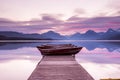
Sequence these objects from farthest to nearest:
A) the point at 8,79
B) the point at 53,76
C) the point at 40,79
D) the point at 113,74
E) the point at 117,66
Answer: the point at 117,66
the point at 113,74
the point at 8,79
the point at 53,76
the point at 40,79

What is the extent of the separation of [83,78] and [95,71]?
5.94 m

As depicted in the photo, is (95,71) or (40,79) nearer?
(40,79)

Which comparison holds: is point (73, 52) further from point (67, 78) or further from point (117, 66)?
point (67, 78)

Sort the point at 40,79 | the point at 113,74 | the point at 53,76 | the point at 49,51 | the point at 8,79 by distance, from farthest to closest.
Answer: the point at 49,51, the point at 113,74, the point at 8,79, the point at 53,76, the point at 40,79

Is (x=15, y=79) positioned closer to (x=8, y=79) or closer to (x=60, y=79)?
(x=8, y=79)

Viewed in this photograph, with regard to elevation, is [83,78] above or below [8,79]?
above

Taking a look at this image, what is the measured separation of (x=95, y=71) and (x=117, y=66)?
2.82 m

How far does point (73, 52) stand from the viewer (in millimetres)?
12938

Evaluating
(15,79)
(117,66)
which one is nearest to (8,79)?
(15,79)

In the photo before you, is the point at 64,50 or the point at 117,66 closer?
the point at 64,50

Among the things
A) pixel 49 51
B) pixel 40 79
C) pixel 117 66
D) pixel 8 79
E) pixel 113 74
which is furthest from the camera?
pixel 117 66

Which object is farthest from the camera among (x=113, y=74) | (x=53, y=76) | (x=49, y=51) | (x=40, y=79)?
(x=49, y=51)

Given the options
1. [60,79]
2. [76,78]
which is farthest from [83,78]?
[60,79]

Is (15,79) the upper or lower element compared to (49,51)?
lower
